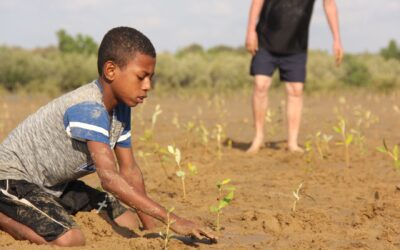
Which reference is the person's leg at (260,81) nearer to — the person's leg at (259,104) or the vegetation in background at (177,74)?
the person's leg at (259,104)

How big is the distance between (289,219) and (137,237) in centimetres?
92

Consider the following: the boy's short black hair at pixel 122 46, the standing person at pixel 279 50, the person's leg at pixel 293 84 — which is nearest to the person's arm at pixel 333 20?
the standing person at pixel 279 50

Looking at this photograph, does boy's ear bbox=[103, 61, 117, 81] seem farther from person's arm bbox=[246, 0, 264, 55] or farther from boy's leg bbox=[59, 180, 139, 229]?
person's arm bbox=[246, 0, 264, 55]

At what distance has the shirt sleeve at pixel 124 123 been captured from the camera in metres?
4.19

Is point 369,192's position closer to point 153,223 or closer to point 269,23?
point 153,223

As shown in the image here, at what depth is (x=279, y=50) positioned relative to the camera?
7531mm

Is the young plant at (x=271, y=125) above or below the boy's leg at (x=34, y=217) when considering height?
below

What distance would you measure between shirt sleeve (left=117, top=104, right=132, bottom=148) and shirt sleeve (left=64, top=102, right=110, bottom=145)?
290 mm

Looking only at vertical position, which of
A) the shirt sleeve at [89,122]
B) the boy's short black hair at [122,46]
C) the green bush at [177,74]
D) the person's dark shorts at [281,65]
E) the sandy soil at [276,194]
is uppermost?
the boy's short black hair at [122,46]

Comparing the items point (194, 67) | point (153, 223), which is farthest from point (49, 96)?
point (153, 223)

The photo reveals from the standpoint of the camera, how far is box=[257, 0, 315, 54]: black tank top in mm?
7527

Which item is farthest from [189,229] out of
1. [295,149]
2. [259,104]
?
[259,104]

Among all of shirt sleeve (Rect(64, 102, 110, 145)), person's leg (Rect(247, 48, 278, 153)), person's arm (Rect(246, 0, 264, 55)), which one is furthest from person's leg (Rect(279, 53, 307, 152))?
shirt sleeve (Rect(64, 102, 110, 145))

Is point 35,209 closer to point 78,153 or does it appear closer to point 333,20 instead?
point 78,153
